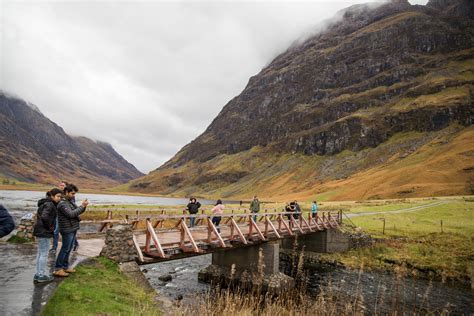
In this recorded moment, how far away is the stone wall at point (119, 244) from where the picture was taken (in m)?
11.0

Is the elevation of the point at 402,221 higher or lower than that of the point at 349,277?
higher

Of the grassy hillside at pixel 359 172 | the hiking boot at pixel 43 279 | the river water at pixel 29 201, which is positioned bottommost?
the river water at pixel 29 201

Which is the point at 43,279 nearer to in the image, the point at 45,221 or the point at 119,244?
the point at 45,221

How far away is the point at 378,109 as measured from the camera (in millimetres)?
139750

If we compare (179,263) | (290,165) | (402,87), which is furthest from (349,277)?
(402,87)

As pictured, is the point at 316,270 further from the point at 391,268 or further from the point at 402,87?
the point at 402,87

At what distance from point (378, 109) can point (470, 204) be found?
110 meters

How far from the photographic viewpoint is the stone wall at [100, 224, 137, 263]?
11.0 metres

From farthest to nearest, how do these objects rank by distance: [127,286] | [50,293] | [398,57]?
[398,57]
[127,286]
[50,293]

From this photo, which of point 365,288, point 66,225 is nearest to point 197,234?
point 66,225

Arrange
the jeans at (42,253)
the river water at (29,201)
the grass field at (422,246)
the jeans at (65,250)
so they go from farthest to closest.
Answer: the river water at (29,201)
the grass field at (422,246)
the jeans at (65,250)
the jeans at (42,253)

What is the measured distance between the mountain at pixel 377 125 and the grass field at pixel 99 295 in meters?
68.4

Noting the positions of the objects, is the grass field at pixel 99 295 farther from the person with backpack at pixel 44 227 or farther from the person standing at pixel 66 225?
the person with backpack at pixel 44 227

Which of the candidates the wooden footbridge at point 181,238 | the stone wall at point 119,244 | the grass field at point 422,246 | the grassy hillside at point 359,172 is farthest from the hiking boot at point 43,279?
the grassy hillside at point 359,172
